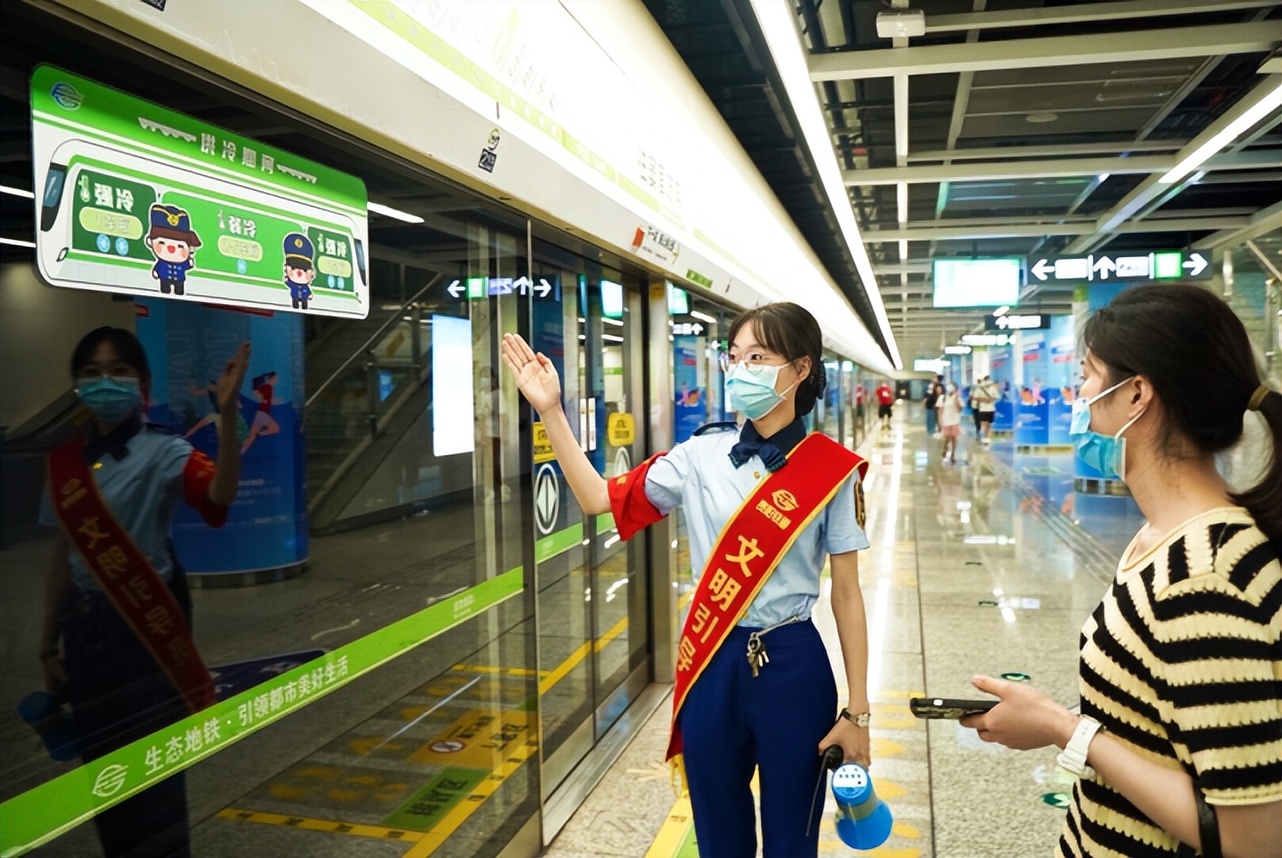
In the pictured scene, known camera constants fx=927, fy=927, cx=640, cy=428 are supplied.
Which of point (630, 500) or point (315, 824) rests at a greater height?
point (630, 500)

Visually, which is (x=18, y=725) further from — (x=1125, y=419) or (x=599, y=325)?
(x=599, y=325)

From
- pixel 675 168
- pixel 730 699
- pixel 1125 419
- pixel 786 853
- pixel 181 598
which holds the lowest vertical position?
pixel 786 853

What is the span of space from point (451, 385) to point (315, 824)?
1344 millimetres

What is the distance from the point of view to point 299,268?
2.00 metres

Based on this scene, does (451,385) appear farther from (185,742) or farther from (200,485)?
(185,742)

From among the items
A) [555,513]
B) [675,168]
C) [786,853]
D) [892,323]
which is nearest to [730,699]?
[786,853]

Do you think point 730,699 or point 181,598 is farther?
point 730,699

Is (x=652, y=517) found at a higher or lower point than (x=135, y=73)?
lower

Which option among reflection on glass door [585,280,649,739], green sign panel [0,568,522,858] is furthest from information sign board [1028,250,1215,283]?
green sign panel [0,568,522,858]

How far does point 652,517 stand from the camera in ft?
7.70

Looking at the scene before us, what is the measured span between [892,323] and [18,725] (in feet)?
112

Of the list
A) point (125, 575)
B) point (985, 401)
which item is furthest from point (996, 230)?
point (125, 575)

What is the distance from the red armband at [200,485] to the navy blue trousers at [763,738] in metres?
1.14

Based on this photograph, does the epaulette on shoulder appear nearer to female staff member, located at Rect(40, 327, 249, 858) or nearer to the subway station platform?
the subway station platform
